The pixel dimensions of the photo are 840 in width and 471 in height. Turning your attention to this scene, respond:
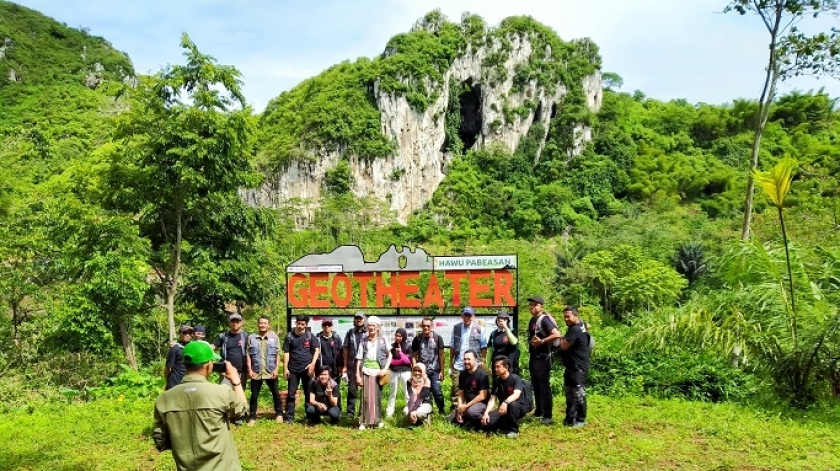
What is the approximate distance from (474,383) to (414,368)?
2.58 feet

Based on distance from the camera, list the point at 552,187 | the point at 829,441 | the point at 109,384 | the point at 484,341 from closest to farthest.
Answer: the point at 829,441, the point at 484,341, the point at 109,384, the point at 552,187

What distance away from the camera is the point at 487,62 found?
238ft

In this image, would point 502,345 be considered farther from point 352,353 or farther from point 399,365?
point 352,353

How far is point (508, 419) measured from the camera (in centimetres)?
635

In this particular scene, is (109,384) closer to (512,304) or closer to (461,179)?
(512,304)

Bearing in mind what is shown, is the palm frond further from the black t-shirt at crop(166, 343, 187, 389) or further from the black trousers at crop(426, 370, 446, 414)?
the black t-shirt at crop(166, 343, 187, 389)

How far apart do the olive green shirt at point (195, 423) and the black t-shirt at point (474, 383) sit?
3.76 m

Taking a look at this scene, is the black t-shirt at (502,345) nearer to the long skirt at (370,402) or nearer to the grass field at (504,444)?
the grass field at (504,444)

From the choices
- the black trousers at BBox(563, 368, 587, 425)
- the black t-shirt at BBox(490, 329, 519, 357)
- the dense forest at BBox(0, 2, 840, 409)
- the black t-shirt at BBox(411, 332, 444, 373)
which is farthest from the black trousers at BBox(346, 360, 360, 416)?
the dense forest at BBox(0, 2, 840, 409)

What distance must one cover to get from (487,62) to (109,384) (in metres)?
68.8

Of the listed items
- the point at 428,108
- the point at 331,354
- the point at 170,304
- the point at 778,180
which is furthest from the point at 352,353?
the point at 428,108

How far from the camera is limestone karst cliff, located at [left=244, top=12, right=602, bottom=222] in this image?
205 feet

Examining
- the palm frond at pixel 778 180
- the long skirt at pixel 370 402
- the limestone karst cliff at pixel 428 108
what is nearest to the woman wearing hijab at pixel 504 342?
the long skirt at pixel 370 402

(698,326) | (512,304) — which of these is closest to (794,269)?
(698,326)
